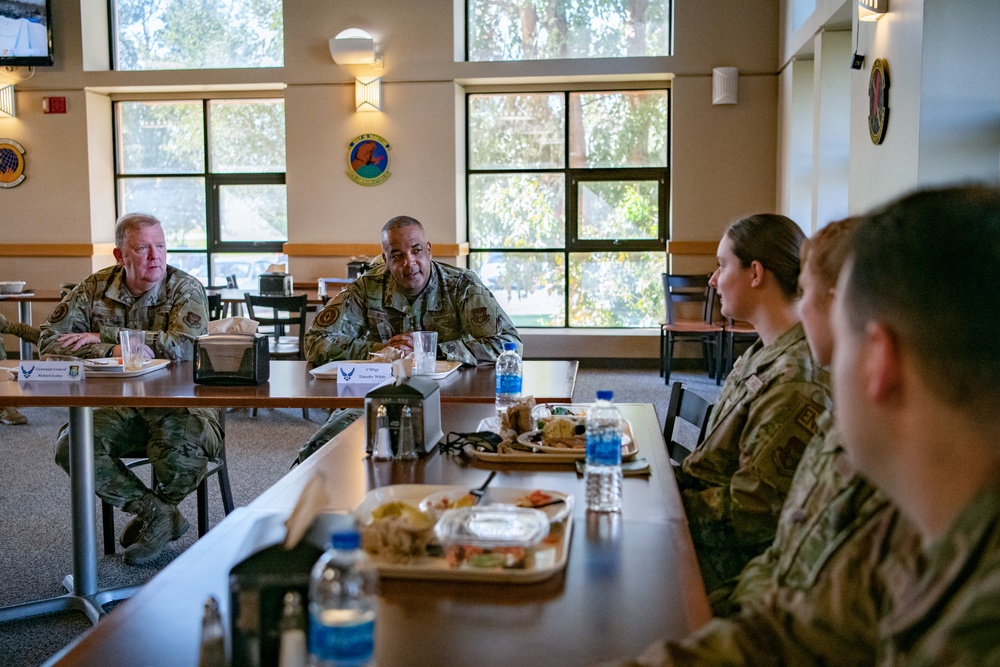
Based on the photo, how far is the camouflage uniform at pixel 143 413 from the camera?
3.64 metres

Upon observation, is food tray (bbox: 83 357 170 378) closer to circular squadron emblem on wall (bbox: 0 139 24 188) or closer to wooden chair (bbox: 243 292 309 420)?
wooden chair (bbox: 243 292 309 420)

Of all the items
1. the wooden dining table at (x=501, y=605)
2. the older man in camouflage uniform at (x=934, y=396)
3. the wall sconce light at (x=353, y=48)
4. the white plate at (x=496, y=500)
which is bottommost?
the wooden dining table at (x=501, y=605)

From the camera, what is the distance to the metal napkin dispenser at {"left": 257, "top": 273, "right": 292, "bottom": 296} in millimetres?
7391

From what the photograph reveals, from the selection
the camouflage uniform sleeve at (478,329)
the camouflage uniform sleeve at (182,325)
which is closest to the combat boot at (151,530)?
the camouflage uniform sleeve at (182,325)

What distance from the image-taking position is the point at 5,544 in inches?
158

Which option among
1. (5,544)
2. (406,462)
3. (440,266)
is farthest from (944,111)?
(5,544)

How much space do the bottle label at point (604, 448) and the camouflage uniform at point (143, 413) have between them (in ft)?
7.30

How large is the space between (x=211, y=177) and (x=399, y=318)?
6.00 metres

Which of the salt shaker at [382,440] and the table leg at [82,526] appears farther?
the table leg at [82,526]

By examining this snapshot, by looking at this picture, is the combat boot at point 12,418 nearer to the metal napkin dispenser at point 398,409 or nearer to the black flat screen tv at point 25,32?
the black flat screen tv at point 25,32

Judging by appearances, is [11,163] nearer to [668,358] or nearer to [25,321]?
[25,321]

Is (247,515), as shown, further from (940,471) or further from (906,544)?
(940,471)

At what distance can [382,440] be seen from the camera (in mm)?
2186

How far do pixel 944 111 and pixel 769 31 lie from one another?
4040 millimetres
